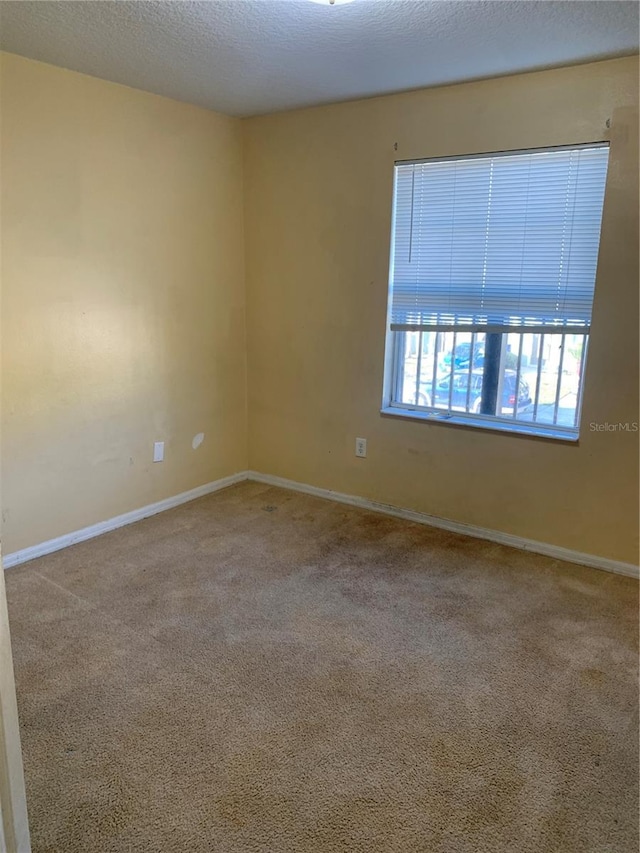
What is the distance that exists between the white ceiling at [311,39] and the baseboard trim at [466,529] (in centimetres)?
231

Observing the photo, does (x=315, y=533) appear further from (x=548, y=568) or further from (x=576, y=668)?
(x=576, y=668)

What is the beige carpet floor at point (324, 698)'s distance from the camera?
1.51 meters

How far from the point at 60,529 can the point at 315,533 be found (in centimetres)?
138

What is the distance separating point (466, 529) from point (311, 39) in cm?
252

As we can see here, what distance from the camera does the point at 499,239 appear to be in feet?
9.59

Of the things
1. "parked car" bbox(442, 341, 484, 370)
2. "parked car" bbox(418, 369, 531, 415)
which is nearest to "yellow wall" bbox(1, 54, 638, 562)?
"parked car" bbox(418, 369, 531, 415)

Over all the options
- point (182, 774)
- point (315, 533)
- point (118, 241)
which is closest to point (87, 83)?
point (118, 241)

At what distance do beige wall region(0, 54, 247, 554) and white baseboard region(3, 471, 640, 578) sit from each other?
6 cm

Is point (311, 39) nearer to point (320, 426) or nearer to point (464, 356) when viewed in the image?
point (464, 356)

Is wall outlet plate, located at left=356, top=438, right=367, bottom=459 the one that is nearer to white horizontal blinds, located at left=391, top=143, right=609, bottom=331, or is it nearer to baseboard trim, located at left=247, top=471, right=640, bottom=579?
baseboard trim, located at left=247, top=471, right=640, bottom=579

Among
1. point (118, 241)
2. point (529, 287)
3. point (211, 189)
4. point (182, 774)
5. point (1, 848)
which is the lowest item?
point (182, 774)

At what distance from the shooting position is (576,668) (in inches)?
83.9

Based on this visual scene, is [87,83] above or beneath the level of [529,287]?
above

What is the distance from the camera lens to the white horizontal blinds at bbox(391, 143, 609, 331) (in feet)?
8.89
